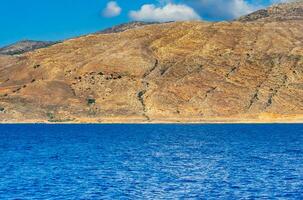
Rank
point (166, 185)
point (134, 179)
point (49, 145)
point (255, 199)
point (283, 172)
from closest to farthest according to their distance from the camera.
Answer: point (255, 199)
point (166, 185)
point (134, 179)
point (283, 172)
point (49, 145)

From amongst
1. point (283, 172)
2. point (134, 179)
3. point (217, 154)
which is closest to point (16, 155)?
point (217, 154)

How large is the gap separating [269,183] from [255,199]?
371 inches

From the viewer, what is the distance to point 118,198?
5350 cm

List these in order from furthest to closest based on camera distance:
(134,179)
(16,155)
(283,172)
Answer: (16,155)
(283,172)
(134,179)

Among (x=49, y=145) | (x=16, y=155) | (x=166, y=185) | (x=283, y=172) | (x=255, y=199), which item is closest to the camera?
(x=255, y=199)

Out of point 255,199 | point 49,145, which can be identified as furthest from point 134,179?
point 49,145

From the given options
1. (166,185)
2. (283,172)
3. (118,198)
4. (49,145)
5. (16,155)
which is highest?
(49,145)

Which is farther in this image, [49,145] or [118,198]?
[49,145]

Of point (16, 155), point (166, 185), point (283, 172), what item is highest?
point (16, 155)

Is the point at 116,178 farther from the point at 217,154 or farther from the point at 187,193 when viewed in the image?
the point at 217,154

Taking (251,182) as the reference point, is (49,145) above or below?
above

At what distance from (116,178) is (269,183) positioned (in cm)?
1525

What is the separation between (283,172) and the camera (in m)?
70.6

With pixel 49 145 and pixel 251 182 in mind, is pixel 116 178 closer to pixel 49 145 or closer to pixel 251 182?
pixel 251 182
